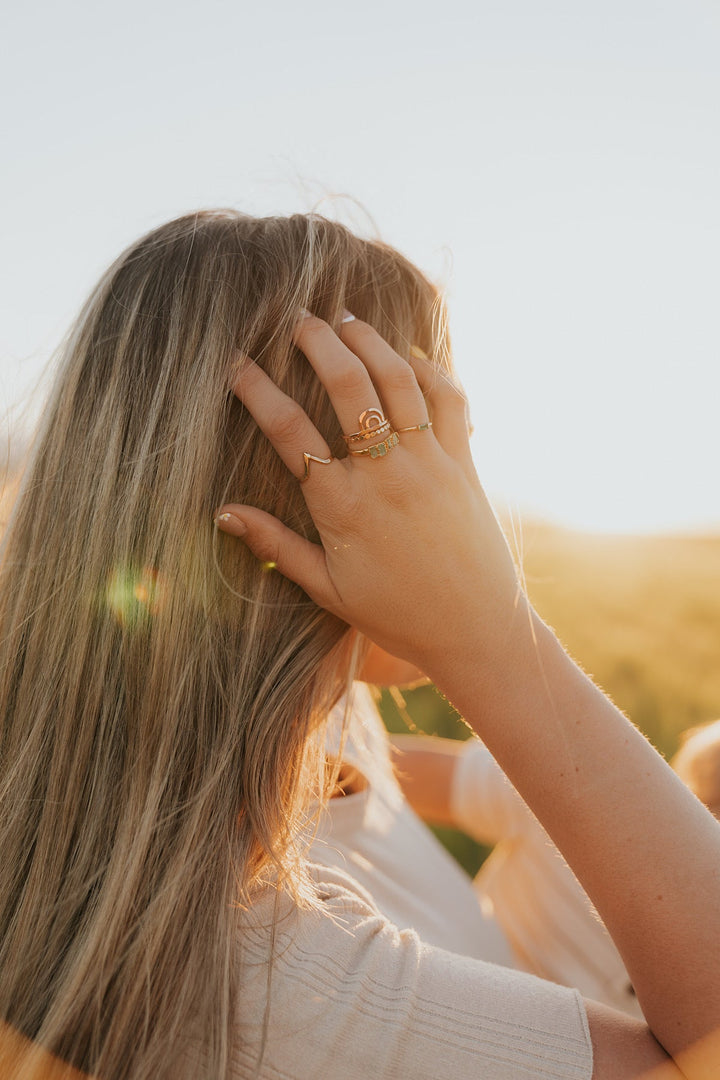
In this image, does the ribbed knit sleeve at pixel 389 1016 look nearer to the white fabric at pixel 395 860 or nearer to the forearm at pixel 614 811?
the forearm at pixel 614 811

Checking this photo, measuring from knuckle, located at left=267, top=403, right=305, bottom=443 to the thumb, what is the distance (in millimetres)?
149

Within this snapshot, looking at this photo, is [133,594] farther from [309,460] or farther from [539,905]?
[539,905]

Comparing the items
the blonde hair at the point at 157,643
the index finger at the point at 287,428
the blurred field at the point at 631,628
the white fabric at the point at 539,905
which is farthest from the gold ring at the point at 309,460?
the white fabric at the point at 539,905

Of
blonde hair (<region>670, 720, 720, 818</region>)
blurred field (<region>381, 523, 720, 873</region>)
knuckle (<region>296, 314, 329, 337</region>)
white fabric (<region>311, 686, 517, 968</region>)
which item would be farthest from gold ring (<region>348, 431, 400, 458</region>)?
blonde hair (<region>670, 720, 720, 818</region>)

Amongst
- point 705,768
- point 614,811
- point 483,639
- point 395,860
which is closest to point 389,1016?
point 614,811

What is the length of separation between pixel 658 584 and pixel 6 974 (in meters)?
12.6

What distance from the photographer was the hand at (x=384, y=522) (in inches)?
50.2

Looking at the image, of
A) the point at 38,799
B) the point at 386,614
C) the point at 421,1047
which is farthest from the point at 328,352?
the point at 421,1047

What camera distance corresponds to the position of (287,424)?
130cm

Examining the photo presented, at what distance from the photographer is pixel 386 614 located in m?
1.30

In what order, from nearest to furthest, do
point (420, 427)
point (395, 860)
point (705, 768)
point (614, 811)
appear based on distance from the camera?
point (614, 811) → point (420, 427) → point (395, 860) → point (705, 768)

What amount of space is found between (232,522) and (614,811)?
0.82m

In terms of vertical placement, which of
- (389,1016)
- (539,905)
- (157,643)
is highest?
(157,643)

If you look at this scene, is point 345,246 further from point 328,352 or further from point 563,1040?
point 563,1040
